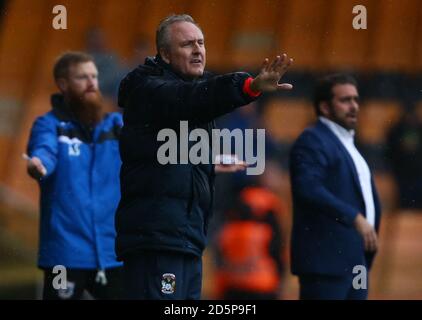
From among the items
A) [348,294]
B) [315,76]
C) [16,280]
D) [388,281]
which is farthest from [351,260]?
[315,76]

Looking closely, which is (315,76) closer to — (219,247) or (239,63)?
(239,63)

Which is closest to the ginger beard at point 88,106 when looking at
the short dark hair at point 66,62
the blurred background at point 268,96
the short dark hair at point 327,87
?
the short dark hair at point 66,62

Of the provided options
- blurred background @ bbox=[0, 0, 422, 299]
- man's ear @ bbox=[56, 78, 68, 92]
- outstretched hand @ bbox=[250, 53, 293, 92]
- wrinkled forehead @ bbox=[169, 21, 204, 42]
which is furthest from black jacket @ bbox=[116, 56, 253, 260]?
blurred background @ bbox=[0, 0, 422, 299]

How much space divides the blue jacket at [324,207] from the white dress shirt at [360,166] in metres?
0.03

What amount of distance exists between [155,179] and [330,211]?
1.30 metres

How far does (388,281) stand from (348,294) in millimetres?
4589

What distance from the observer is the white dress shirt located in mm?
6406

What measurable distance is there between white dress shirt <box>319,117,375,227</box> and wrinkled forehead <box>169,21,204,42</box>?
1.43 metres

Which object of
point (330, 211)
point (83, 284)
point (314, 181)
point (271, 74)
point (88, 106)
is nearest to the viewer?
point (271, 74)

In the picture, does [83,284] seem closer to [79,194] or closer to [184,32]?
[79,194]

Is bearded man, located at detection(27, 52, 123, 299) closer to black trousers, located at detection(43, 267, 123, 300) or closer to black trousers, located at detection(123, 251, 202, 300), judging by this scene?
black trousers, located at detection(43, 267, 123, 300)

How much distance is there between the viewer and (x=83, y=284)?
643cm

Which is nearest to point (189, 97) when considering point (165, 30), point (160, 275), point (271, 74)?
point (271, 74)

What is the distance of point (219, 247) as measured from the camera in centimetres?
971
